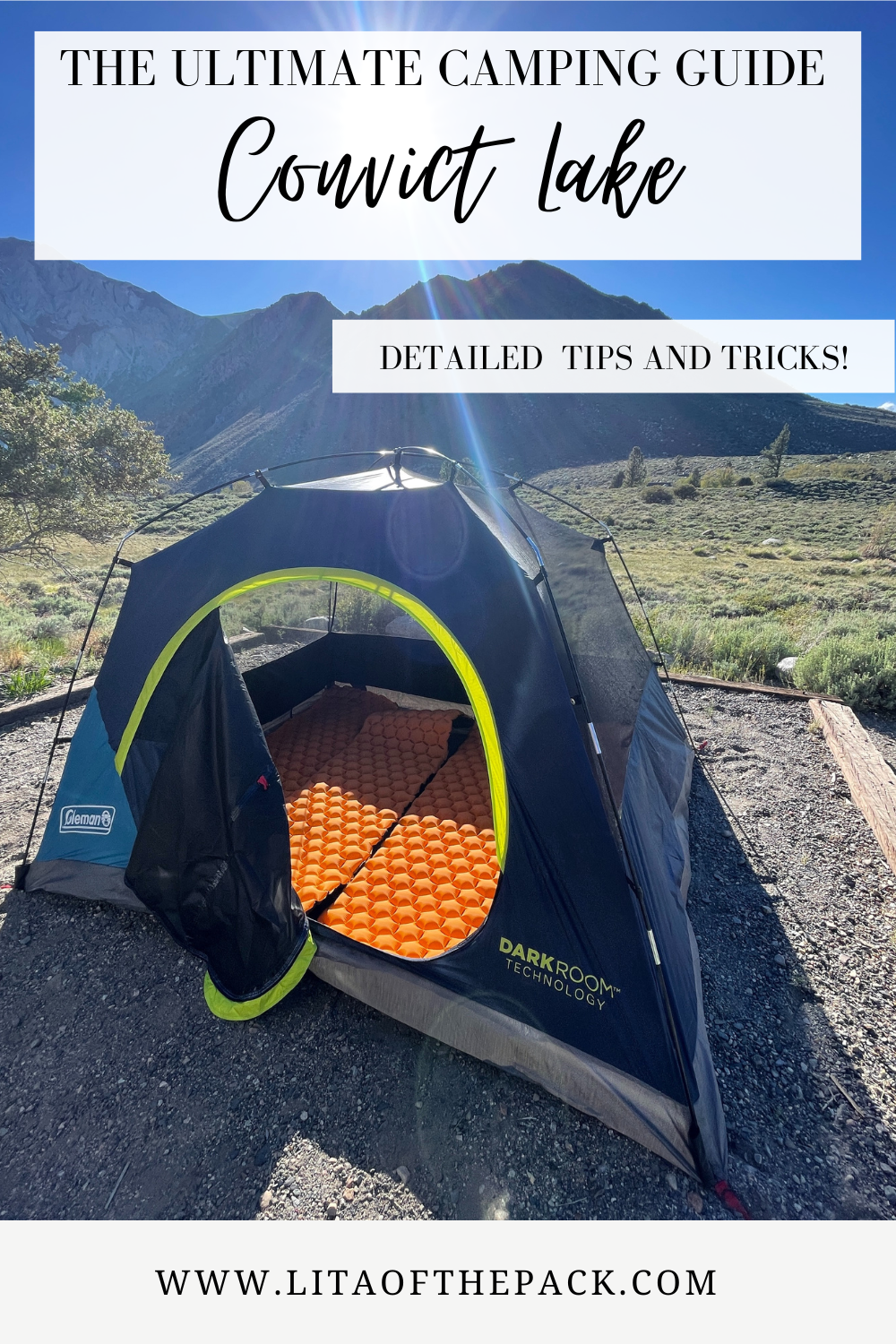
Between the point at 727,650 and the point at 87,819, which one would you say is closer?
the point at 87,819

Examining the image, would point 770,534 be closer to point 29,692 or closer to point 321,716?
point 321,716

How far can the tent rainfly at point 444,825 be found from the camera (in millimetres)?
2205

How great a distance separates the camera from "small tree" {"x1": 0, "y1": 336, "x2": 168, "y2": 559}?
1140cm

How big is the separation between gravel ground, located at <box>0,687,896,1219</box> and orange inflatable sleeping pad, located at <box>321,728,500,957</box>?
0.37m

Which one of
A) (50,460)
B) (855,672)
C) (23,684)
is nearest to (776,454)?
(855,672)

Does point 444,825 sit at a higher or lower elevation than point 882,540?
lower

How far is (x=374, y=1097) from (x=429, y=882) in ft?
3.20

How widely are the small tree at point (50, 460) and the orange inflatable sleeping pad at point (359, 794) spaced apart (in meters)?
11.2

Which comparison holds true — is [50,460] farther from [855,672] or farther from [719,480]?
[719,480]

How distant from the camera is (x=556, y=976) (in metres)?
2.26

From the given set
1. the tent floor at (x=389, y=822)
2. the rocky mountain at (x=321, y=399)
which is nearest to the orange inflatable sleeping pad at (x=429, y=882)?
the tent floor at (x=389, y=822)

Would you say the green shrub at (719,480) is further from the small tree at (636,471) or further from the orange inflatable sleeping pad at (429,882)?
the orange inflatable sleeping pad at (429,882)

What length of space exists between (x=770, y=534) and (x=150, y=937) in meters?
25.5
